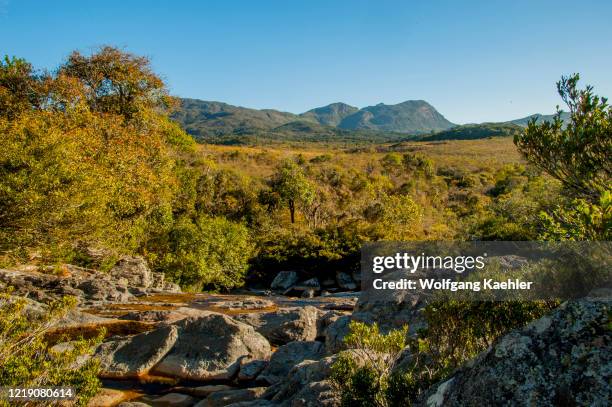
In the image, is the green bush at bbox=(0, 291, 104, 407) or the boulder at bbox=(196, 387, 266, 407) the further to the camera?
the boulder at bbox=(196, 387, 266, 407)

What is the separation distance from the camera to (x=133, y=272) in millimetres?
26578

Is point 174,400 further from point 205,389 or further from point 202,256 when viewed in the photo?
point 202,256

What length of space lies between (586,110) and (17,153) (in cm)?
1709

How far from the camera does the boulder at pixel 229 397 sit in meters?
9.72

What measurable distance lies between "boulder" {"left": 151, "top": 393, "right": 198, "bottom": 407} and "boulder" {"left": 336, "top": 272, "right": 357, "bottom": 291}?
22.0 metres

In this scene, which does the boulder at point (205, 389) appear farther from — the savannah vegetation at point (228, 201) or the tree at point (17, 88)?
the tree at point (17, 88)

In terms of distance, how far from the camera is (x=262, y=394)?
9.58 metres

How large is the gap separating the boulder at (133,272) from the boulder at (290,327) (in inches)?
483

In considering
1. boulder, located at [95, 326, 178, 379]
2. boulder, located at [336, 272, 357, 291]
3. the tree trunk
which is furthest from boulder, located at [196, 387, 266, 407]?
the tree trunk

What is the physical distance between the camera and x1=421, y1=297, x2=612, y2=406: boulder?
3348 mm

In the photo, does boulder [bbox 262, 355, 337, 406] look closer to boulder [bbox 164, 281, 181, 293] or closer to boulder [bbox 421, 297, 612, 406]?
boulder [bbox 421, 297, 612, 406]

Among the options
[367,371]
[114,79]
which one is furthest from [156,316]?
[114,79]

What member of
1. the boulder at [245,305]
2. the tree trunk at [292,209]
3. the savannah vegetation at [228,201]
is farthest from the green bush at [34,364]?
the tree trunk at [292,209]

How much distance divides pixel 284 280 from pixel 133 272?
1115 centimetres
